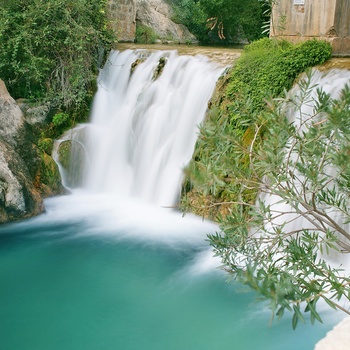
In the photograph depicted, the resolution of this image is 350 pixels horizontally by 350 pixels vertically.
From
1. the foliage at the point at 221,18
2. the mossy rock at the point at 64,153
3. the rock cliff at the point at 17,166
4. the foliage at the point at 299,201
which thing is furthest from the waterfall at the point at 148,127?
the foliage at the point at 221,18

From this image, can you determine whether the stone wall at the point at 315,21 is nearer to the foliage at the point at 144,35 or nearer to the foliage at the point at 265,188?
the foliage at the point at 265,188

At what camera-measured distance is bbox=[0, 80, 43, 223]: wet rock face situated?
8.54 meters

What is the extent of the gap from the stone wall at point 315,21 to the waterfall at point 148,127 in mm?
1626

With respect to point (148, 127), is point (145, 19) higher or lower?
higher

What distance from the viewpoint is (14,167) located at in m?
8.84

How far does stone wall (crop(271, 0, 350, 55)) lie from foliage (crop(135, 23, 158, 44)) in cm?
759

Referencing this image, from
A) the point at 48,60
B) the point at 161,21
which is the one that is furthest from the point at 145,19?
the point at 48,60

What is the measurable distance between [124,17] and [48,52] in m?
5.90

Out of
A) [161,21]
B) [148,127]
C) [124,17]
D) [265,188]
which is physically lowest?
[148,127]

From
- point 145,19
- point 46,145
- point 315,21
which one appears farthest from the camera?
point 145,19

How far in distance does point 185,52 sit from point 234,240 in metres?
8.79

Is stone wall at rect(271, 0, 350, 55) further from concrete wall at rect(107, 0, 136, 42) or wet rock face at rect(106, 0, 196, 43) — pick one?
concrete wall at rect(107, 0, 136, 42)

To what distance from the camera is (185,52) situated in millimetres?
11500

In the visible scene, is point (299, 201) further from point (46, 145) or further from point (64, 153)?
point (46, 145)
